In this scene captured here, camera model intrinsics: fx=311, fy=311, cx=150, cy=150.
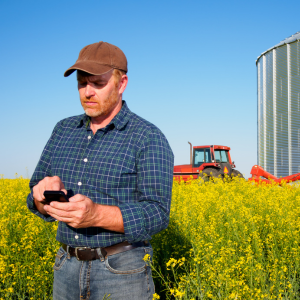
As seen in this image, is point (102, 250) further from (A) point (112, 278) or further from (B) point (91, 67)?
(B) point (91, 67)

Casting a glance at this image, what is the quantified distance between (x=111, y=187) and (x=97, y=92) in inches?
17.7

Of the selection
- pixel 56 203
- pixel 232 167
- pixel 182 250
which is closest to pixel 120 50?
pixel 56 203

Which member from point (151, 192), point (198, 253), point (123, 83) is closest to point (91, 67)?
point (123, 83)

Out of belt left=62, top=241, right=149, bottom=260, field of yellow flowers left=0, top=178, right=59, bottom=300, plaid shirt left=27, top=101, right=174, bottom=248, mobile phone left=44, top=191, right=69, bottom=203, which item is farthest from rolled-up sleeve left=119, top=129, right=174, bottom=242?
field of yellow flowers left=0, top=178, right=59, bottom=300

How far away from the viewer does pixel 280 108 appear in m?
29.5

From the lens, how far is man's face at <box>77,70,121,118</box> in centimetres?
146

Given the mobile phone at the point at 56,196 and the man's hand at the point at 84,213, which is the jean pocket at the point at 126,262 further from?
the mobile phone at the point at 56,196

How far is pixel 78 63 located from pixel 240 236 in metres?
2.99

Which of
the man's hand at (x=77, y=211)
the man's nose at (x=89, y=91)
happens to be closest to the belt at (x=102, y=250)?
the man's hand at (x=77, y=211)

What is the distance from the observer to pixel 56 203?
3.82 ft

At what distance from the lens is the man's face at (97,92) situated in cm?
146

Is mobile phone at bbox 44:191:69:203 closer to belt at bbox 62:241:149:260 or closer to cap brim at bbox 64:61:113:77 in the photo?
belt at bbox 62:241:149:260

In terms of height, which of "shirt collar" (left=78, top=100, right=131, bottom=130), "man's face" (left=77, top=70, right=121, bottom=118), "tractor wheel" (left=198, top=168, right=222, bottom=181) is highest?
"man's face" (left=77, top=70, right=121, bottom=118)

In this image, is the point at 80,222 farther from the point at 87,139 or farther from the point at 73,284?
the point at 87,139
